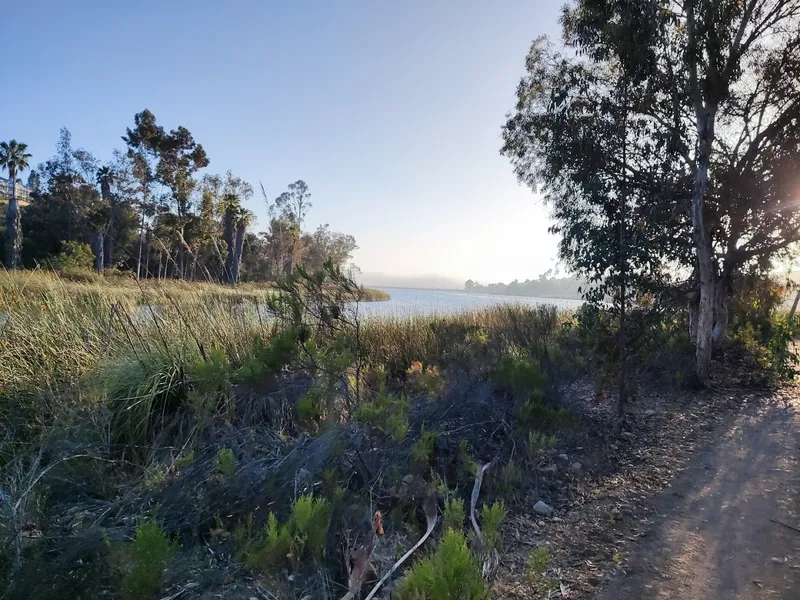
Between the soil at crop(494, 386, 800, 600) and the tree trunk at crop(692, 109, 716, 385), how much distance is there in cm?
184

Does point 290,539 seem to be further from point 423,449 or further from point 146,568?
point 423,449

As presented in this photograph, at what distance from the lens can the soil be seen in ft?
7.17

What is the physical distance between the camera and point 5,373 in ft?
11.9

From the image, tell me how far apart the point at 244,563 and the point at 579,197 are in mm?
6295

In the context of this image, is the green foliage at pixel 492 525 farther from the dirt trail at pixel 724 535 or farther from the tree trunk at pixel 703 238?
the tree trunk at pixel 703 238

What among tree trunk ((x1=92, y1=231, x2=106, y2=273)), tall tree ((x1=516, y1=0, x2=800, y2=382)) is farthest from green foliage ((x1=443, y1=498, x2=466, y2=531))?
tree trunk ((x1=92, y1=231, x2=106, y2=273))

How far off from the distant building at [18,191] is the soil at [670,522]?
3881 centimetres

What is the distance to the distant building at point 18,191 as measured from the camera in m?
31.7

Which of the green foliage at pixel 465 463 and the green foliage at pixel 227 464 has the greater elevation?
the green foliage at pixel 227 464

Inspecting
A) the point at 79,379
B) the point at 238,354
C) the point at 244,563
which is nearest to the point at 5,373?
the point at 79,379

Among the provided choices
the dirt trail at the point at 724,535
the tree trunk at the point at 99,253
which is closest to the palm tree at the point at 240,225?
the tree trunk at the point at 99,253

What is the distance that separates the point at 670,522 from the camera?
2816 mm

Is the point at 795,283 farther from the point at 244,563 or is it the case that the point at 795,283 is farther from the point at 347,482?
the point at 244,563

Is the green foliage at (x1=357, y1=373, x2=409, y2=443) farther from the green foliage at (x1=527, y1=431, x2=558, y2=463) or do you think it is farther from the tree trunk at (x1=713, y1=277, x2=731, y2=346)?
the tree trunk at (x1=713, y1=277, x2=731, y2=346)
